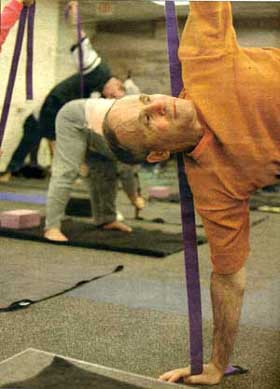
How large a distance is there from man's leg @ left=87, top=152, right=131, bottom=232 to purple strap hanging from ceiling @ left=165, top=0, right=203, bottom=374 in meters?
0.22

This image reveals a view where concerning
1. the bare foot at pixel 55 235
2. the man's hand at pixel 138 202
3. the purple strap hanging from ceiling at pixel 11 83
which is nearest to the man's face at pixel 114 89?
the purple strap hanging from ceiling at pixel 11 83

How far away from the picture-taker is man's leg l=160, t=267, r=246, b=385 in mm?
999

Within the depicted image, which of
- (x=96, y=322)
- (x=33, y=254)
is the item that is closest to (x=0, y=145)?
(x=33, y=254)

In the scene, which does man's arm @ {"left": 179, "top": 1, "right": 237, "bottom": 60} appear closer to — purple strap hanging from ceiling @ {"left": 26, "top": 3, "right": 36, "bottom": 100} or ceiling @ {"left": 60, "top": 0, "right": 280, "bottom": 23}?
ceiling @ {"left": 60, "top": 0, "right": 280, "bottom": 23}

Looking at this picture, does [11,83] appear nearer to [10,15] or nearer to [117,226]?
[10,15]

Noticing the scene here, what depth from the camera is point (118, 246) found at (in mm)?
1776

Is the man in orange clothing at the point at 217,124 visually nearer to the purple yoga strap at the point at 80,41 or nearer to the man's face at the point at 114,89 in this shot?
the man's face at the point at 114,89

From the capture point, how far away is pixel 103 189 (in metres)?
1.48

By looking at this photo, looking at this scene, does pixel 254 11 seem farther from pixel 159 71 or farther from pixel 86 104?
pixel 86 104

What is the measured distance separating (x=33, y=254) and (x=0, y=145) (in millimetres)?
255

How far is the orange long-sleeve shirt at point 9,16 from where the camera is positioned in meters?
0.95

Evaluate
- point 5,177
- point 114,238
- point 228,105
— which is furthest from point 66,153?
point 114,238

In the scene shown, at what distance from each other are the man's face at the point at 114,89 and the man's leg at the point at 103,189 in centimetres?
11

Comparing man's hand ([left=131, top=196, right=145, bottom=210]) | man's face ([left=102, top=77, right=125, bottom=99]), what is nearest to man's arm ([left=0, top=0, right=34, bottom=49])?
man's face ([left=102, top=77, right=125, bottom=99])
